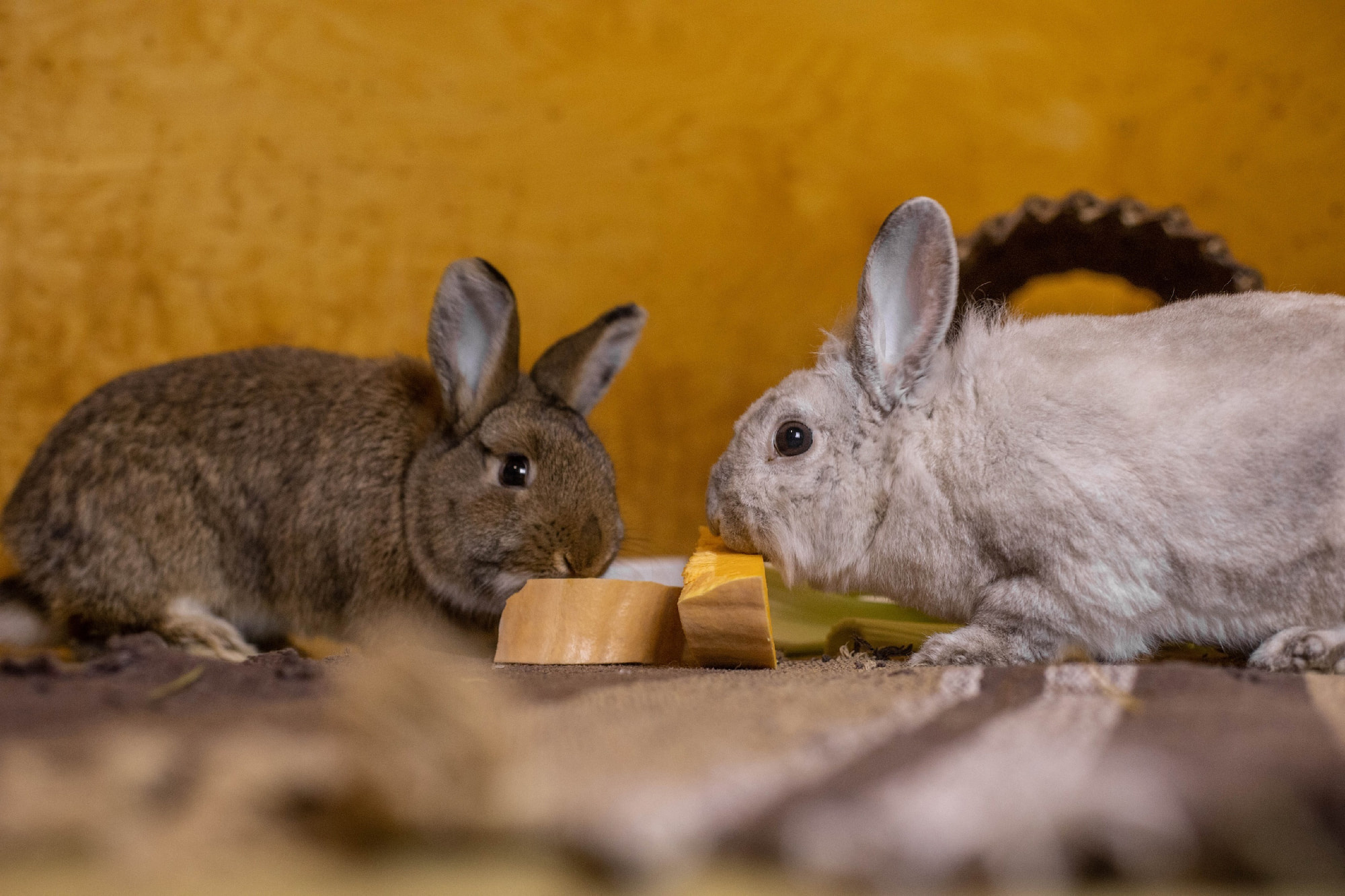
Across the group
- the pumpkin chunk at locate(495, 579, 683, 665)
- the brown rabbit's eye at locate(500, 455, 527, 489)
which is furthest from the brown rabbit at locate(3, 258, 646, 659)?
the pumpkin chunk at locate(495, 579, 683, 665)

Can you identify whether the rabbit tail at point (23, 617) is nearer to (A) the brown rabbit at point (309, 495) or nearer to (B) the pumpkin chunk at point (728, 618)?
(A) the brown rabbit at point (309, 495)

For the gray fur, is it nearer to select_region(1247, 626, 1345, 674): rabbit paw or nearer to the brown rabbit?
select_region(1247, 626, 1345, 674): rabbit paw

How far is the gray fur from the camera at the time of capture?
1596mm

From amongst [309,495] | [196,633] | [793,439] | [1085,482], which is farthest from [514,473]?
[1085,482]

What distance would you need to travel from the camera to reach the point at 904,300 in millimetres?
1920

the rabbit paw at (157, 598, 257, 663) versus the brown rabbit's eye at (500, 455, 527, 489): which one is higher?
the brown rabbit's eye at (500, 455, 527, 489)

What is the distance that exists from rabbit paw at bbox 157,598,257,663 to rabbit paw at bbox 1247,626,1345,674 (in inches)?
76.1

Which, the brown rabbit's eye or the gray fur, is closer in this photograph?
the gray fur

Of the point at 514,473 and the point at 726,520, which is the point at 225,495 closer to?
the point at 514,473

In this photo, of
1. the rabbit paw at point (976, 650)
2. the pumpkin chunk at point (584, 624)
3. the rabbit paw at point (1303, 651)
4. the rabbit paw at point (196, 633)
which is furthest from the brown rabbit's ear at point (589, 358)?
the rabbit paw at point (1303, 651)

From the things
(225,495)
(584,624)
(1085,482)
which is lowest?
(584,624)

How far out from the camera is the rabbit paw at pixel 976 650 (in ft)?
5.57

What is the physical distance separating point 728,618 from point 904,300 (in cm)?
71

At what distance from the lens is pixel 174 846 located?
2.52ft
